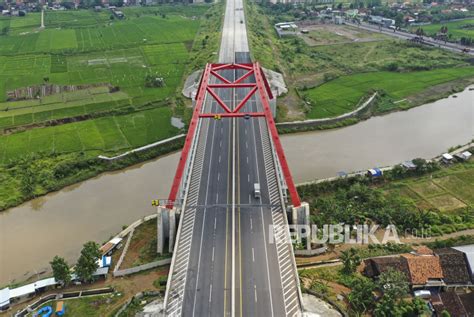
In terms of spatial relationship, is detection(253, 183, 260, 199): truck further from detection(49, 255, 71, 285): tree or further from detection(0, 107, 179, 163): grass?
detection(0, 107, 179, 163): grass

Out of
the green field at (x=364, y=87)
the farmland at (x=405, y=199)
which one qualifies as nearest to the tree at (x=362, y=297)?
the farmland at (x=405, y=199)

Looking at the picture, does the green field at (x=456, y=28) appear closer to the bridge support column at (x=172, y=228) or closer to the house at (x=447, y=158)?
the house at (x=447, y=158)

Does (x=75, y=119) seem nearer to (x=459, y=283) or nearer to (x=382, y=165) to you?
(x=382, y=165)

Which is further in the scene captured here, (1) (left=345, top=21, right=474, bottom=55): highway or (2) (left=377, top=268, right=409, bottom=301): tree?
(1) (left=345, top=21, right=474, bottom=55): highway

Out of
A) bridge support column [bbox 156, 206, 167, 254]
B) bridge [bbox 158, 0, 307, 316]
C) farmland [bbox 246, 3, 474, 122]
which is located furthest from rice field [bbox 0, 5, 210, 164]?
bridge support column [bbox 156, 206, 167, 254]

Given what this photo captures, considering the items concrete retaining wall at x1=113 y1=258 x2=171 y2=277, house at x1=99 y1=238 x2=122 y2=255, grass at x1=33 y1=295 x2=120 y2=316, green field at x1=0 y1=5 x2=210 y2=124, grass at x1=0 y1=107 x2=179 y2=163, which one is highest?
green field at x1=0 y1=5 x2=210 y2=124

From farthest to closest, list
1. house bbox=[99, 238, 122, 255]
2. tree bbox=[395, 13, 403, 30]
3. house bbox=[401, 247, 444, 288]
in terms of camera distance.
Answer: tree bbox=[395, 13, 403, 30] → house bbox=[99, 238, 122, 255] → house bbox=[401, 247, 444, 288]
